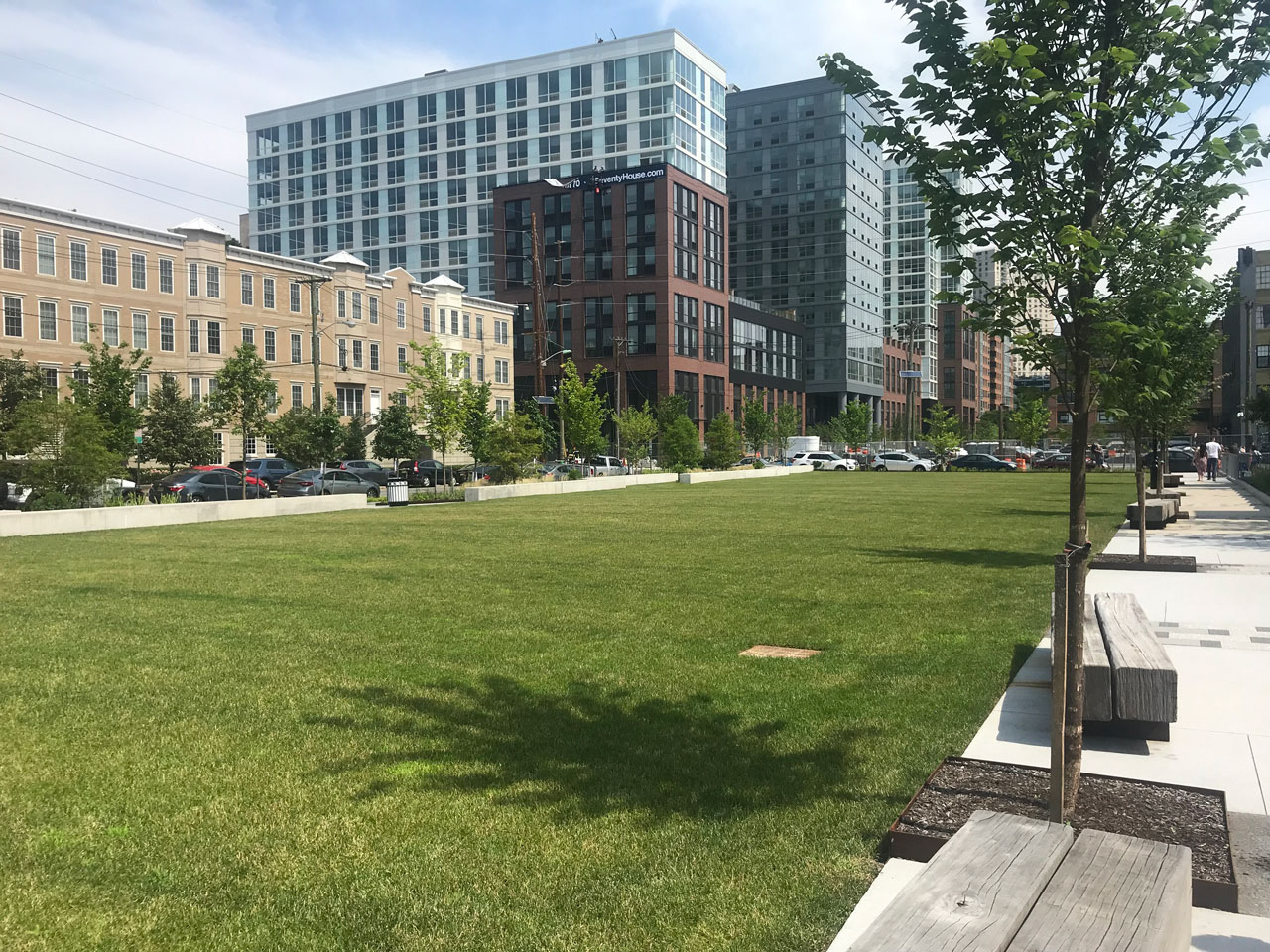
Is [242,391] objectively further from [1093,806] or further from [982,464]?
[1093,806]

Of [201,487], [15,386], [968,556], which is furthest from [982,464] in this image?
[15,386]

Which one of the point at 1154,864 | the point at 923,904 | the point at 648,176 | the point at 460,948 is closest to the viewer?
the point at 923,904

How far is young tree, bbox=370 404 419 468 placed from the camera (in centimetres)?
6462

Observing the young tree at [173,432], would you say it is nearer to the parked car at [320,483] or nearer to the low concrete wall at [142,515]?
the parked car at [320,483]

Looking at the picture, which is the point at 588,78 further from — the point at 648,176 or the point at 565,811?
the point at 565,811

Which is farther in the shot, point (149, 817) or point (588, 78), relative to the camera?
point (588, 78)

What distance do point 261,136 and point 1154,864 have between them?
120942 mm

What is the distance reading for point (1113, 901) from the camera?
2.96 meters

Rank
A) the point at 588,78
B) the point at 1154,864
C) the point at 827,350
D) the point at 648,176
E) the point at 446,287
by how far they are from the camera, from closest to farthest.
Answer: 1. the point at 1154,864
2. the point at 446,287
3. the point at 648,176
4. the point at 588,78
5. the point at 827,350

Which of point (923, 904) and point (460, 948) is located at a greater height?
point (923, 904)

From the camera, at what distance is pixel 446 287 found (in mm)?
83562

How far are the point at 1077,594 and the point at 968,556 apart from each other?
491 inches

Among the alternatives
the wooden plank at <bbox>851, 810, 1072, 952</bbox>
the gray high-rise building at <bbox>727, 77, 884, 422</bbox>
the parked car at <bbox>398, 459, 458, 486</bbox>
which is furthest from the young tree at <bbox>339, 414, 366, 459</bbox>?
the gray high-rise building at <bbox>727, 77, 884, 422</bbox>

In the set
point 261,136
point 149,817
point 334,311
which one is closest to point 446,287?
point 334,311
